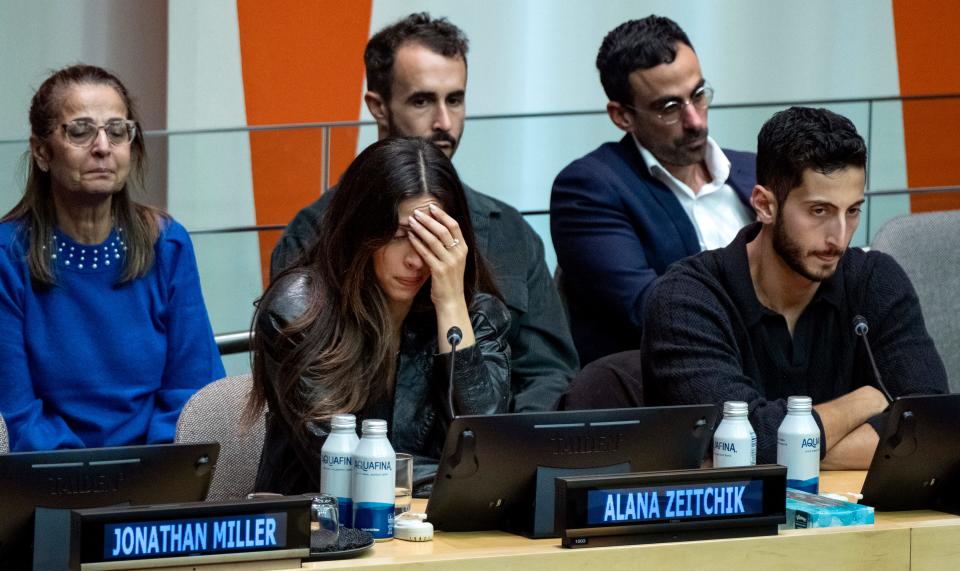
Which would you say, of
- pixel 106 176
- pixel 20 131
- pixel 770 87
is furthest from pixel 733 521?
pixel 770 87

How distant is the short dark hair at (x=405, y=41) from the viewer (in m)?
3.32

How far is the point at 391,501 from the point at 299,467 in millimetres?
499

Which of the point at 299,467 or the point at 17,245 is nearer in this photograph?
the point at 299,467

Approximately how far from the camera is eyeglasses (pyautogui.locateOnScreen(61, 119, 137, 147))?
292 cm

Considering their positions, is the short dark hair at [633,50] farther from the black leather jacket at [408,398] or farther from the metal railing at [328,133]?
the black leather jacket at [408,398]

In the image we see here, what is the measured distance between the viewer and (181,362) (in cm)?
297

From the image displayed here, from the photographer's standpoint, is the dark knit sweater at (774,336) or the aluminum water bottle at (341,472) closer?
the aluminum water bottle at (341,472)

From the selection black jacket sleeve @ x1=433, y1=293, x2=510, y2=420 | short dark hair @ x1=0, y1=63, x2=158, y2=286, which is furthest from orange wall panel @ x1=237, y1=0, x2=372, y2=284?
black jacket sleeve @ x1=433, y1=293, x2=510, y2=420

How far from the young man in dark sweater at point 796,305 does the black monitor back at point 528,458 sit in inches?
22.5

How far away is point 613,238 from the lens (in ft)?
11.0

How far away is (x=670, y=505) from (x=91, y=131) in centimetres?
169

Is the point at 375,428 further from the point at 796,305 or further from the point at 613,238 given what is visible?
the point at 613,238

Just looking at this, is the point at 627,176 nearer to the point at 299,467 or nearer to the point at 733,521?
the point at 299,467

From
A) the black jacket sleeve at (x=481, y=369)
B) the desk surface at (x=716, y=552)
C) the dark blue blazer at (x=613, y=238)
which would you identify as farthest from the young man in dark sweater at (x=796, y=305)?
the dark blue blazer at (x=613, y=238)
